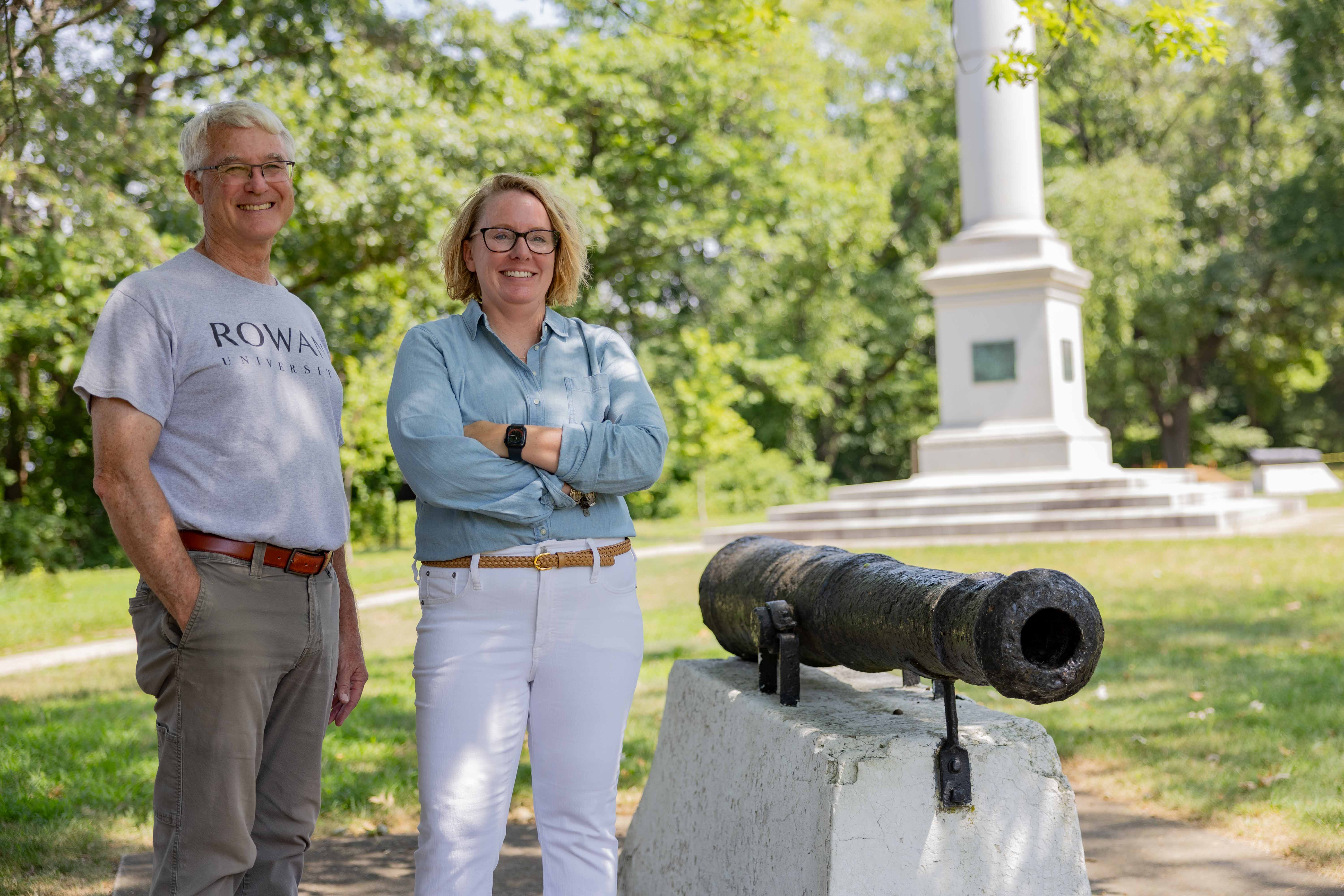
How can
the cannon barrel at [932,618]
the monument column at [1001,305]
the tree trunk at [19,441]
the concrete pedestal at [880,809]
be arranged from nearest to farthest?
the cannon barrel at [932,618] < the concrete pedestal at [880,809] < the monument column at [1001,305] < the tree trunk at [19,441]

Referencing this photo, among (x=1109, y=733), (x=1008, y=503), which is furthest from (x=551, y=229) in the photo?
(x=1008, y=503)

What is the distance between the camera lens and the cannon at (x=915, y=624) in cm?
226

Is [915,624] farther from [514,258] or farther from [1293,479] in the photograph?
[1293,479]

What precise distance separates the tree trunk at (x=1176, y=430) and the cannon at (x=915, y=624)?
108 feet

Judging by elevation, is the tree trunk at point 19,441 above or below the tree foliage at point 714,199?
below

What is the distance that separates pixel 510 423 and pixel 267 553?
0.61 meters

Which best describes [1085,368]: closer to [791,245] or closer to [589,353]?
[791,245]

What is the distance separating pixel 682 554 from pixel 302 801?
13.2 metres

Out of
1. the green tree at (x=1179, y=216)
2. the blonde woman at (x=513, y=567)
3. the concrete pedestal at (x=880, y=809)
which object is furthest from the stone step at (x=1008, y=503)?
the green tree at (x=1179, y=216)

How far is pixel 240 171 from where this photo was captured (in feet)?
8.63

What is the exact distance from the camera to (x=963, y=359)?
16.1 metres

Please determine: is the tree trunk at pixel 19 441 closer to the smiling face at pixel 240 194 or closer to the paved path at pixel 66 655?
the paved path at pixel 66 655

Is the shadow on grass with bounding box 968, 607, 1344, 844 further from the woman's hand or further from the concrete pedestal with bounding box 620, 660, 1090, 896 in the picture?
the woman's hand

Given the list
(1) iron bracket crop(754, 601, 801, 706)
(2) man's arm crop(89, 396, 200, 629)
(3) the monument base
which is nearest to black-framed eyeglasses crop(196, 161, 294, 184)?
(2) man's arm crop(89, 396, 200, 629)
